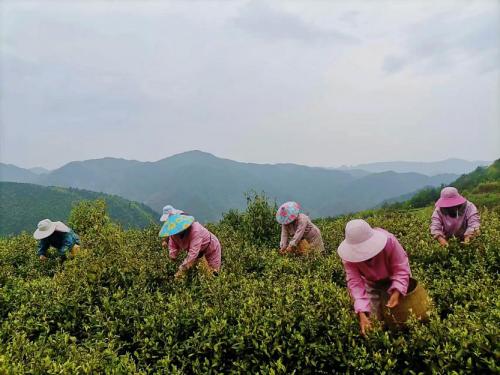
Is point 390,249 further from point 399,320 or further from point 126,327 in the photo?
point 126,327

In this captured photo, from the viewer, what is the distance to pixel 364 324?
3.99m

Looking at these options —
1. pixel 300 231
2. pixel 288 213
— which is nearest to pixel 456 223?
pixel 300 231

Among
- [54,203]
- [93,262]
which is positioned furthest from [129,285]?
[54,203]

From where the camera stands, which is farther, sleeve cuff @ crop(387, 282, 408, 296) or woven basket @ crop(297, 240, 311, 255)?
woven basket @ crop(297, 240, 311, 255)

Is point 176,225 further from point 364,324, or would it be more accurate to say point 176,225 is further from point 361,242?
point 364,324

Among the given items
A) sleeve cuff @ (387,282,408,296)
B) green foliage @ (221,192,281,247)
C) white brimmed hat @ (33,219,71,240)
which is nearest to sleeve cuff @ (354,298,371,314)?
sleeve cuff @ (387,282,408,296)

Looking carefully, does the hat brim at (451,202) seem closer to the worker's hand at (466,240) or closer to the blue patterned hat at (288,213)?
the worker's hand at (466,240)

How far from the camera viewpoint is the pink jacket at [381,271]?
13.6ft

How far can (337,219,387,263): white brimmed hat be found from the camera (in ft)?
13.6

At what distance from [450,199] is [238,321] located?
488 cm

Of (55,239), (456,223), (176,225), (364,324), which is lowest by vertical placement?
(364,324)

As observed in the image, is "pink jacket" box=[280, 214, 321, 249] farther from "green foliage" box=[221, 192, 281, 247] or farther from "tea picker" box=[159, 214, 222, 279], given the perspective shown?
"green foliage" box=[221, 192, 281, 247]

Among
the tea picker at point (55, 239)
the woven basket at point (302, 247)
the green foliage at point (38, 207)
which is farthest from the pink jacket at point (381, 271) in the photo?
the green foliage at point (38, 207)

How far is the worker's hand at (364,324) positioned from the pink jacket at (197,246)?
316 centimetres
